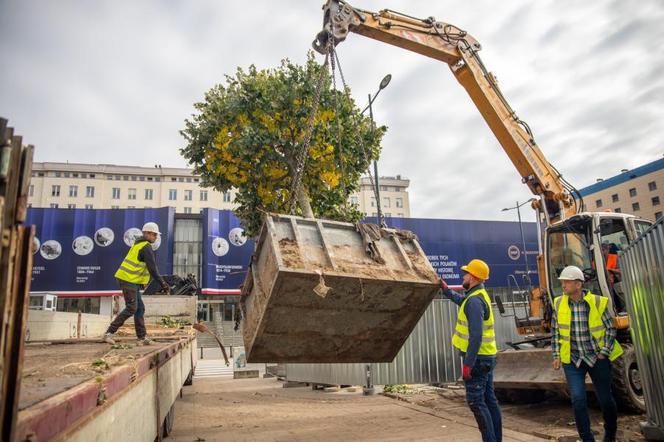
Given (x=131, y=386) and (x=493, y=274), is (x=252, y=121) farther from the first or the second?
(x=493, y=274)

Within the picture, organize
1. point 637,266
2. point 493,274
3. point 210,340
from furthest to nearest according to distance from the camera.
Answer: point 493,274 → point 210,340 → point 637,266

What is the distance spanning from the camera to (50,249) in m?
39.1

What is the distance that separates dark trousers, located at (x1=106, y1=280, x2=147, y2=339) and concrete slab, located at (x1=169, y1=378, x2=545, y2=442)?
1982 millimetres

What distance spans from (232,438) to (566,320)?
5.14m

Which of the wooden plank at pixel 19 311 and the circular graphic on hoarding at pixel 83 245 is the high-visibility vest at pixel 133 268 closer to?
the wooden plank at pixel 19 311

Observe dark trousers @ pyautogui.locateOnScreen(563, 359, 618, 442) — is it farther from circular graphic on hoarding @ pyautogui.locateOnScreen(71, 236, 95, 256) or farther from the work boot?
circular graphic on hoarding @ pyautogui.locateOnScreen(71, 236, 95, 256)

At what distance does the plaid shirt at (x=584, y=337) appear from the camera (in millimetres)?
5250

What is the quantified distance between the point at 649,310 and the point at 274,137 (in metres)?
7.85

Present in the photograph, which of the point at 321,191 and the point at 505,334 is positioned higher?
the point at 321,191

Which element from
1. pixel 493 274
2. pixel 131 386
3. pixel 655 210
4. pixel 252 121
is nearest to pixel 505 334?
pixel 252 121

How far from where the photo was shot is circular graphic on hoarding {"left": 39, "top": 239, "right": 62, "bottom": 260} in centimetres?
3884

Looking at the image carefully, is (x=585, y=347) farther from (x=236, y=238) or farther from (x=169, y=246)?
(x=169, y=246)

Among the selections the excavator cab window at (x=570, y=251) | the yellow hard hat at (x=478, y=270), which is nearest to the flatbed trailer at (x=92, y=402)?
the yellow hard hat at (x=478, y=270)

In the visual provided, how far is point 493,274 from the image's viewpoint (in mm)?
43906
